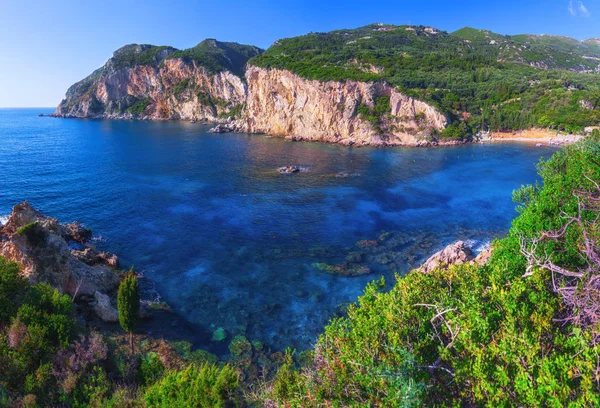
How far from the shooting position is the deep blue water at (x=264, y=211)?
1121 inches

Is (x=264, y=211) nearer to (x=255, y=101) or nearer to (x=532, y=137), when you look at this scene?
(x=255, y=101)

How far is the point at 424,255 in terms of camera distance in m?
35.2

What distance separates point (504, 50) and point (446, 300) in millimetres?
241616

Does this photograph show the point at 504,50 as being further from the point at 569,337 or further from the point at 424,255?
the point at 569,337

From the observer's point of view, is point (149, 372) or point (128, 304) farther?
point (128, 304)

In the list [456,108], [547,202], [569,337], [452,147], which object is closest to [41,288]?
[569,337]

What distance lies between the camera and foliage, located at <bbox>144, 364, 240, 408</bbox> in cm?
1307

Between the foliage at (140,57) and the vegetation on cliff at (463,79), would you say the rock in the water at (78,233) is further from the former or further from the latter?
the foliage at (140,57)

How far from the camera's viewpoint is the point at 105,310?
24.9 m

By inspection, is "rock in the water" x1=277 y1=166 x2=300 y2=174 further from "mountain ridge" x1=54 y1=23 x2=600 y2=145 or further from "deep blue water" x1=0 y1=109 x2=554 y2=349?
"mountain ridge" x1=54 y1=23 x2=600 y2=145

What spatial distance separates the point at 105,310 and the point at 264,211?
1036 inches

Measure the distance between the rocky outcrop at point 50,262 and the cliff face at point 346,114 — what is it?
90621mm

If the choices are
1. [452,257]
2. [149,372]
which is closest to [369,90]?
[452,257]

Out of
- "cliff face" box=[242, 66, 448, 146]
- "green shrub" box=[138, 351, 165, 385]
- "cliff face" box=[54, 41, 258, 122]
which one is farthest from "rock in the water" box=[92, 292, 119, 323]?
"cliff face" box=[54, 41, 258, 122]
